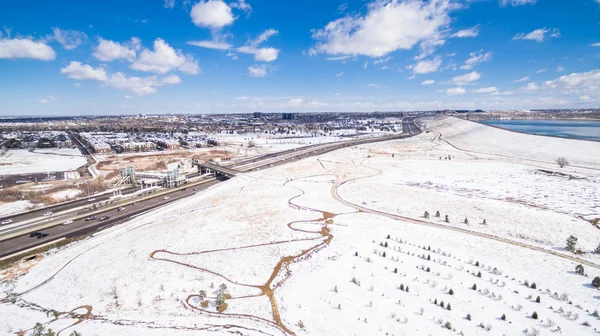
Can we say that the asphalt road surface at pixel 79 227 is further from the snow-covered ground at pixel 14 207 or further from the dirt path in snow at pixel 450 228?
the dirt path in snow at pixel 450 228

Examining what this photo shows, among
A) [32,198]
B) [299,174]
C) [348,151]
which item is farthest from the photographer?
[348,151]

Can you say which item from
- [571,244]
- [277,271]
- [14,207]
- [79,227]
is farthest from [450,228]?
[14,207]

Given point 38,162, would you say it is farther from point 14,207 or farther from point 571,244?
point 571,244

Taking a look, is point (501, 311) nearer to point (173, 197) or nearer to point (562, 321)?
point (562, 321)

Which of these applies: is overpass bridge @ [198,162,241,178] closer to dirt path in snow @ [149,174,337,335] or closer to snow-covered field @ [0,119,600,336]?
snow-covered field @ [0,119,600,336]

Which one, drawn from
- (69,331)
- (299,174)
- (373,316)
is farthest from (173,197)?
(373,316)

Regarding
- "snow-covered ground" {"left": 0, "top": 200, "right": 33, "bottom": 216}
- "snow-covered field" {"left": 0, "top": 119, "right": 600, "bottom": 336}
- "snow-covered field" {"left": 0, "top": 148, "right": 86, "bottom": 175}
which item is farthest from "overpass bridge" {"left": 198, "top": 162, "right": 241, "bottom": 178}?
"snow-covered field" {"left": 0, "top": 148, "right": 86, "bottom": 175}

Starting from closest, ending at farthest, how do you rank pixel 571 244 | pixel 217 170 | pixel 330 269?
pixel 330 269 < pixel 571 244 < pixel 217 170
